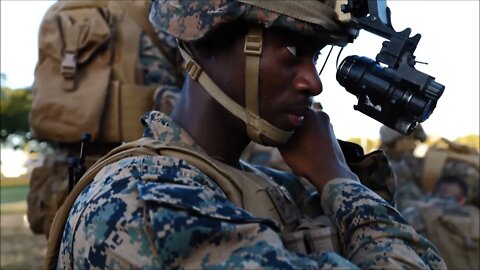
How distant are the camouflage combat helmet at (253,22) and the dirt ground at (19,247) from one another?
6647 mm

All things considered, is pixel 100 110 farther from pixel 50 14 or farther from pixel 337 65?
pixel 337 65

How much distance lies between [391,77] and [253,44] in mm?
307

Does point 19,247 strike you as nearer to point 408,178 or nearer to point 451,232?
point 408,178

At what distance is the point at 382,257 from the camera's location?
1.67 m

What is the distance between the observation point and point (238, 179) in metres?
1.88

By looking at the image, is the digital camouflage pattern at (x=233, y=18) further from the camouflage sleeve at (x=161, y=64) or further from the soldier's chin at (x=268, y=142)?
the camouflage sleeve at (x=161, y=64)

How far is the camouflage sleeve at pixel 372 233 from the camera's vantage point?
5.50 feet

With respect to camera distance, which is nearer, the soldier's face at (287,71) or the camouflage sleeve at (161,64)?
the soldier's face at (287,71)

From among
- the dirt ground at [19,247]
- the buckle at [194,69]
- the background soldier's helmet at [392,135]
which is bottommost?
the dirt ground at [19,247]

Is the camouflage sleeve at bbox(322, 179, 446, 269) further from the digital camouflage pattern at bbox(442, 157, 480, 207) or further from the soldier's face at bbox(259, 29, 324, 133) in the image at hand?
the digital camouflage pattern at bbox(442, 157, 480, 207)

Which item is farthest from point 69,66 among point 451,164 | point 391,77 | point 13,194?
point 13,194

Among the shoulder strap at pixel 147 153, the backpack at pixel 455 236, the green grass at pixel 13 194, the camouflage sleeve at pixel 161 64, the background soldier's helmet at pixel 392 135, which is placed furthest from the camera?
the green grass at pixel 13 194

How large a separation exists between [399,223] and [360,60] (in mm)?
376

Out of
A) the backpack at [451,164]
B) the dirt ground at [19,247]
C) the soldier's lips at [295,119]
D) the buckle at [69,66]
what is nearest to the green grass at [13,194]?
the dirt ground at [19,247]
